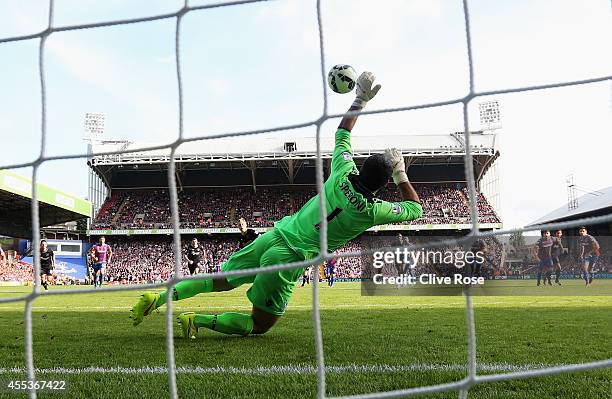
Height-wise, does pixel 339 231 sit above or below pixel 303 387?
above

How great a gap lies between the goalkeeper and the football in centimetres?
28

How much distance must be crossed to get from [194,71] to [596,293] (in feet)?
35.3

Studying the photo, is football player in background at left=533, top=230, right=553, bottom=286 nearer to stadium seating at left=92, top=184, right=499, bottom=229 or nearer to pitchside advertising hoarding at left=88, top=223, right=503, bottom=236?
pitchside advertising hoarding at left=88, top=223, right=503, bottom=236

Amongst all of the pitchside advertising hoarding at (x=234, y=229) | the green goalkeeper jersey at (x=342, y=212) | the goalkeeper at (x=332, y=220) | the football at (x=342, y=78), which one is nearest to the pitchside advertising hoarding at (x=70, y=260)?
the pitchside advertising hoarding at (x=234, y=229)

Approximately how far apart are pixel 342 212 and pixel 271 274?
0.63 meters

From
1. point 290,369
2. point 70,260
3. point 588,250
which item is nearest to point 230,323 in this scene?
point 290,369

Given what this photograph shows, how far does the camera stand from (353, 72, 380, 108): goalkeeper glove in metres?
3.35

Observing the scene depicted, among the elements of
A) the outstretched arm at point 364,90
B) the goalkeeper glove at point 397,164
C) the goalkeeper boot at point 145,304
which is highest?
the outstretched arm at point 364,90

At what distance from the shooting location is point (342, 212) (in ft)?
12.0

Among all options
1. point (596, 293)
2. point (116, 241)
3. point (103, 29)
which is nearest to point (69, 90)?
point (103, 29)

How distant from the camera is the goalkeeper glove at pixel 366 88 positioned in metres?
3.35

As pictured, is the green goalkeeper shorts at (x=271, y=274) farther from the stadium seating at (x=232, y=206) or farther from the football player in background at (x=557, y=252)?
the stadium seating at (x=232, y=206)

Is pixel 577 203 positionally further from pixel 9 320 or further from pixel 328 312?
pixel 9 320

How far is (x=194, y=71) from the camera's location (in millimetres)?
3312
